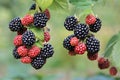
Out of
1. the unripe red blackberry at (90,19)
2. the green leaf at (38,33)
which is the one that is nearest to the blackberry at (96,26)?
the unripe red blackberry at (90,19)

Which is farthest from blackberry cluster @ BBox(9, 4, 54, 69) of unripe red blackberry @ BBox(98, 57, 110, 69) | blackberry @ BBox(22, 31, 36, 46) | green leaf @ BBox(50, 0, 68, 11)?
unripe red blackberry @ BBox(98, 57, 110, 69)

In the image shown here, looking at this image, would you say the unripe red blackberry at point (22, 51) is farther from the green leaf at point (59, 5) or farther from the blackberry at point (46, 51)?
the green leaf at point (59, 5)

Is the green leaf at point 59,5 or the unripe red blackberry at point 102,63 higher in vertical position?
the green leaf at point 59,5

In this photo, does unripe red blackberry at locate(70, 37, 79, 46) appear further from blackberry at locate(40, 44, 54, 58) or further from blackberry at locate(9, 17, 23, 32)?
blackberry at locate(9, 17, 23, 32)

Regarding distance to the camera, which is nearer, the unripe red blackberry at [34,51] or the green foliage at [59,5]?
the unripe red blackberry at [34,51]

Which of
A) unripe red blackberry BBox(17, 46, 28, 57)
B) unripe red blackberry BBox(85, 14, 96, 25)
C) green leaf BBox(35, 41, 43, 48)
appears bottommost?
unripe red blackberry BBox(17, 46, 28, 57)

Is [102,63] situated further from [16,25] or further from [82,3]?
[16,25]

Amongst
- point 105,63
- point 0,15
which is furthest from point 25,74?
point 0,15
